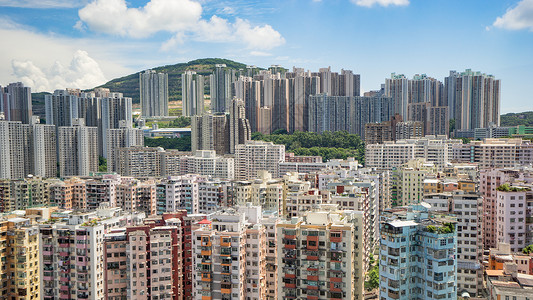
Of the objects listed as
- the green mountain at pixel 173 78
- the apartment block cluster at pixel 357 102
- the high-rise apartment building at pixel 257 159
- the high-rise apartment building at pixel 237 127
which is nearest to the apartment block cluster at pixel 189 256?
the high-rise apartment building at pixel 257 159

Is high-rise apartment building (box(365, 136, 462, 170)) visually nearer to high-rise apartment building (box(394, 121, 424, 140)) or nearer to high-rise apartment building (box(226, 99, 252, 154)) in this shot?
high-rise apartment building (box(394, 121, 424, 140))

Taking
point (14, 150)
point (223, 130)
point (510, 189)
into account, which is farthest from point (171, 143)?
point (510, 189)

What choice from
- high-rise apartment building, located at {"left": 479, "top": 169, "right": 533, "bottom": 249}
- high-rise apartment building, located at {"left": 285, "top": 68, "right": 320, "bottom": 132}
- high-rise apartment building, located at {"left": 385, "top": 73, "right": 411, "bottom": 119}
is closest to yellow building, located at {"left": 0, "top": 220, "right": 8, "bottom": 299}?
high-rise apartment building, located at {"left": 479, "top": 169, "right": 533, "bottom": 249}

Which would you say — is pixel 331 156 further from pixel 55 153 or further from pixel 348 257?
pixel 348 257

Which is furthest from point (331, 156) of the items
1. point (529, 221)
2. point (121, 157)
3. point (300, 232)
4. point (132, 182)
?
point (300, 232)

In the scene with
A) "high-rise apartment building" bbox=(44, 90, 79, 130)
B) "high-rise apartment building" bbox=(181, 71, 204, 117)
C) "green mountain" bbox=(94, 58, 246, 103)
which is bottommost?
"high-rise apartment building" bbox=(44, 90, 79, 130)

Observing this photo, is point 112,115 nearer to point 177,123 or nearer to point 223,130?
point 223,130
